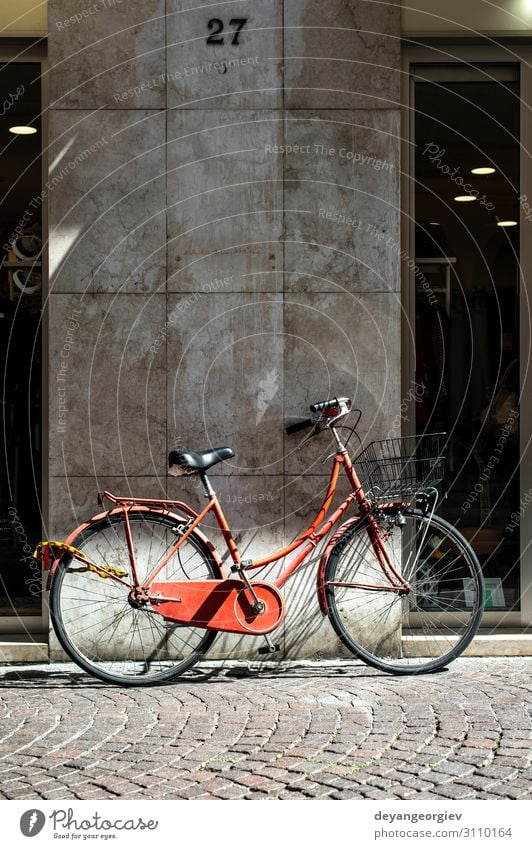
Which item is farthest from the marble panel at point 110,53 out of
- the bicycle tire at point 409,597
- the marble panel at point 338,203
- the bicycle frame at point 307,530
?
the bicycle tire at point 409,597

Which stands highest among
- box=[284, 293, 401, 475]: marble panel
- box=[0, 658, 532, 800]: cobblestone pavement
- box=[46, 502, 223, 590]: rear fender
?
box=[284, 293, 401, 475]: marble panel

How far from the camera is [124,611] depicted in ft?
21.8

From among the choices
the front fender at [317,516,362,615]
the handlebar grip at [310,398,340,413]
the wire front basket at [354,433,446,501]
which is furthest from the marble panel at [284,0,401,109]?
the front fender at [317,516,362,615]

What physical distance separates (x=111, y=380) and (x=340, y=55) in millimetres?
2307

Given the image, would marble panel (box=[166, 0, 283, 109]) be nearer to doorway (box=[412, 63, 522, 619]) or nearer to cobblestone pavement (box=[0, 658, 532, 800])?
doorway (box=[412, 63, 522, 619])

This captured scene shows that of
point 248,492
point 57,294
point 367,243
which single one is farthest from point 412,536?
point 57,294

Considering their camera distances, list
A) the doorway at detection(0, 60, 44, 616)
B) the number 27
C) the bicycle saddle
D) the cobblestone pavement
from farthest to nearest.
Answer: the doorway at detection(0, 60, 44, 616) < the number 27 < the bicycle saddle < the cobblestone pavement

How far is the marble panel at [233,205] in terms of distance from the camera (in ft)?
22.1

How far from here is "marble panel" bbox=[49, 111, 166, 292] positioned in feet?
22.1

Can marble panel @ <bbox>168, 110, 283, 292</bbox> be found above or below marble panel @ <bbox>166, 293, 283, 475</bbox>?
above

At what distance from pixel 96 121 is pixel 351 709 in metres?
3.63

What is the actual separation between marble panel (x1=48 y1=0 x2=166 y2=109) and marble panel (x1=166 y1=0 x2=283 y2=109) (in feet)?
0.34

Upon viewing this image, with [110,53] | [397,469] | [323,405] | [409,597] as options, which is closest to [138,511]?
[323,405]

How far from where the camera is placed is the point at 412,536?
21.7 feet
